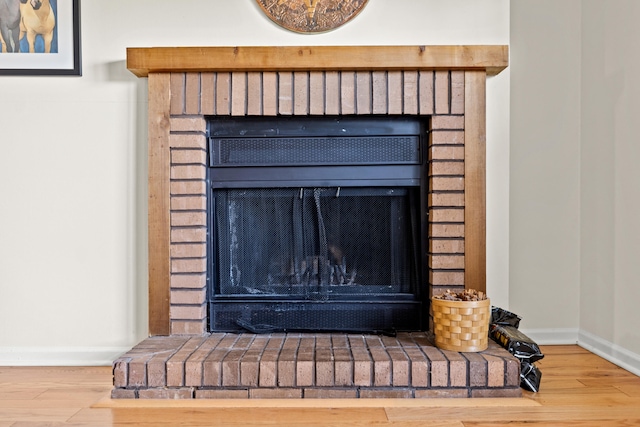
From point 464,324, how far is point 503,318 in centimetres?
34

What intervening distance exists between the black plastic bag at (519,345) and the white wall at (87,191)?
1.16 ft

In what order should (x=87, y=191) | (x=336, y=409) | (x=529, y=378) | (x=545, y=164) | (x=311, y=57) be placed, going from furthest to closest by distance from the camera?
(x=545, y=164) → (x=87, y=191) → (x=311, y=57) → (x=529, y=378) → (x=336, y=409)

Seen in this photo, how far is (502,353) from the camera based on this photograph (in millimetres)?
1649

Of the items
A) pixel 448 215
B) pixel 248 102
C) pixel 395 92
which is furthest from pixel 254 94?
pixel 448 215

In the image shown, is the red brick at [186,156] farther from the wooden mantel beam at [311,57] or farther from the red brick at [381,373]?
the red brick at [381,373]

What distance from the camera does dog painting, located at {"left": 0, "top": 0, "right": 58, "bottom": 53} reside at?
1.97 meters

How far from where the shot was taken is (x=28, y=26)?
197cm

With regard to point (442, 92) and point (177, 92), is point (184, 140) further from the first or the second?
point (442, 92)

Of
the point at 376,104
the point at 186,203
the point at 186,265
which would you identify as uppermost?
the point at 376,104

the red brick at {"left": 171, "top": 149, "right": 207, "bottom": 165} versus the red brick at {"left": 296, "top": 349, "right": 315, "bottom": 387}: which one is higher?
the red brick at {"left": 171, "top": 149, "right": 207, "bottom": 165}

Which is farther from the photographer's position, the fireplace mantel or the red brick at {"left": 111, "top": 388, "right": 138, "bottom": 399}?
the fireplace mantel

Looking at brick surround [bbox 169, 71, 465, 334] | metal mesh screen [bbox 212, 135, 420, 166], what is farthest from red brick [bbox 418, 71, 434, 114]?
metal mesh screen [bbox 212, 135, 420, 166]

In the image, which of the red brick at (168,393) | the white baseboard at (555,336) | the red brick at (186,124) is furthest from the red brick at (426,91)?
the red brick at (168,393)

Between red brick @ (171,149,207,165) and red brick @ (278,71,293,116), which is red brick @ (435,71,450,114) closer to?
red brick @ (278,71,293,116)
